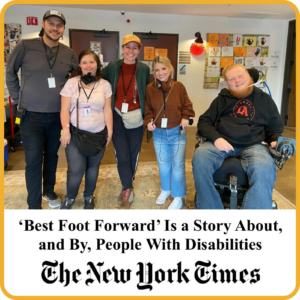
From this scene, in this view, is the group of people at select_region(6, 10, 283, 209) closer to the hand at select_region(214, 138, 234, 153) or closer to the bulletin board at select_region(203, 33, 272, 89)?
the hand at select_region(214, 138, 234, 153)

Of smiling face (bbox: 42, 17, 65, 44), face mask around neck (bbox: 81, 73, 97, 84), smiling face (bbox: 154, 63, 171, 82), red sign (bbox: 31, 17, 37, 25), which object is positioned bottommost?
face mask around neck (bbox: 81, 73, 97, 84)

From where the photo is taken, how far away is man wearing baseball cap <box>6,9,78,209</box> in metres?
1.93

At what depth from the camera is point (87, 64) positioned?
191cm

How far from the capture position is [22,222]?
52.1 inches

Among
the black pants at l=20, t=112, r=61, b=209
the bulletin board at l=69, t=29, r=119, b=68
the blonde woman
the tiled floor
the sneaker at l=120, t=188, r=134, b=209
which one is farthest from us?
the bulletin board at l=69, t=29, r=119, b=68

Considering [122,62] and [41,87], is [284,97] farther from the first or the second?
[41,87]

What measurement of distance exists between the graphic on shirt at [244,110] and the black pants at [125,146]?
0.78 m

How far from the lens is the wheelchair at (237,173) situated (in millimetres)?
1772

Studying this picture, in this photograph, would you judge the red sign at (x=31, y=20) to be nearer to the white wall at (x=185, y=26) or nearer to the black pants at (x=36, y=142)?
the white wall at (x=185, y=26)

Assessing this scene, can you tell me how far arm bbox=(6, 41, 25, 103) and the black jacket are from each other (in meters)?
1.45

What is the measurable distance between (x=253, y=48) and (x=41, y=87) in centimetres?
552

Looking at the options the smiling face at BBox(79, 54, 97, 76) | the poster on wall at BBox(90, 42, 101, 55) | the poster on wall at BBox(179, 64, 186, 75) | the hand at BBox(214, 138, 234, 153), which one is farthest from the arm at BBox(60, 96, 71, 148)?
the poster on wall at BBox(179, 64, 186, 75)

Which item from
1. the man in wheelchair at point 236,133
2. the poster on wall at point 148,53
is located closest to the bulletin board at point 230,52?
the poster on wall at point 148,53

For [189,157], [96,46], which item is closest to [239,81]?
[189,157]
